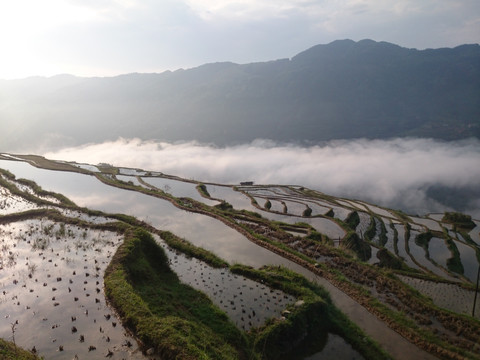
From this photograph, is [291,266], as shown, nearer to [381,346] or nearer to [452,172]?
[381,346]

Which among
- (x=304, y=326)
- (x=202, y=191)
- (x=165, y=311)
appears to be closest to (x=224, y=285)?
(x=165, y=311)

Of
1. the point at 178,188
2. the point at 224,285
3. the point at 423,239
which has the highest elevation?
the point at 178,188

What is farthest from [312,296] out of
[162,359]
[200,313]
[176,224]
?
[176,224]

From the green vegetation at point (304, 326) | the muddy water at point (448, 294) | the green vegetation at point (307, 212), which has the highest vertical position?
the green vegetation at point (304, 326)

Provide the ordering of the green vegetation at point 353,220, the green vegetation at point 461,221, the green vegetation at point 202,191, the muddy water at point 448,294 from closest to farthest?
the muddy water at point 448,294
the green vegetation at point 353,220
the green vegetation at point 202,191
the green vegetation at point 461,221

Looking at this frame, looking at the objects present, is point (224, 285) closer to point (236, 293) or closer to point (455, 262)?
point (236, 293)

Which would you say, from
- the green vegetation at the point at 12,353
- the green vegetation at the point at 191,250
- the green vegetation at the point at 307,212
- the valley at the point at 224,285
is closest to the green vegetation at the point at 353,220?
the green vegetation at the point at 307,212

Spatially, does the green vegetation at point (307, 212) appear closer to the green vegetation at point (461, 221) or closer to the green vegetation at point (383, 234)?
the green vegetation at point (383, 234)

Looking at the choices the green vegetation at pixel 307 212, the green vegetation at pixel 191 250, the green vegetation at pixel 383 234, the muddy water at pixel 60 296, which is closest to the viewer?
the muddy water at pixel 60 296

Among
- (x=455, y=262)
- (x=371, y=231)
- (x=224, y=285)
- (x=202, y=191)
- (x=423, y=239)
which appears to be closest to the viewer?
(x=224, y=285)
